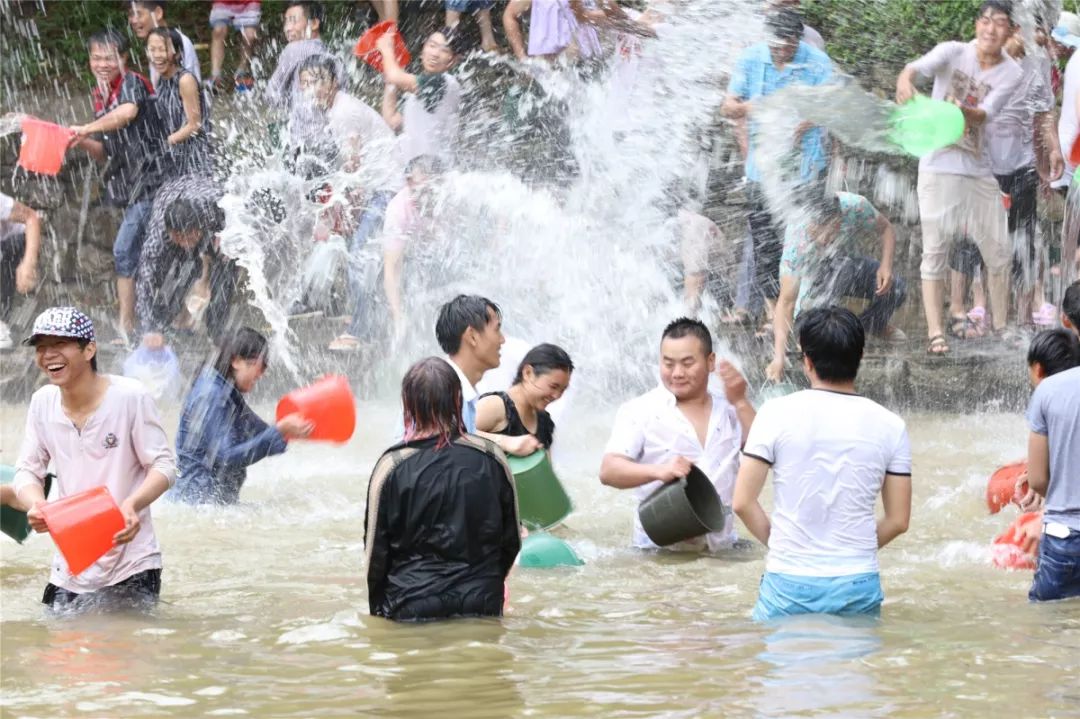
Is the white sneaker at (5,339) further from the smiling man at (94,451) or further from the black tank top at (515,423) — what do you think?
the smiling man at (94,451)

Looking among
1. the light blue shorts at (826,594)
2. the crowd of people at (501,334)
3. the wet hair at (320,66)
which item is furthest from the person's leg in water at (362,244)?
the light blue shorts at (826,594)

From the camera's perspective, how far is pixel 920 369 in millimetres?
11070

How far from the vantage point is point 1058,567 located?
5176 mm

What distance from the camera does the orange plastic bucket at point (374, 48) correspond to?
13.0 meters

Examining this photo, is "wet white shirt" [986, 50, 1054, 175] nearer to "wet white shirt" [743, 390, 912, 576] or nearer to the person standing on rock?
the person standing on rock

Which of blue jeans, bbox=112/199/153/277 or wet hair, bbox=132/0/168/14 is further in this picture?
wet hair, bbox=132/0/168/14

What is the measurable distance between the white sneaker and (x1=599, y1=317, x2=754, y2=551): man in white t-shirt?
794 centimetres

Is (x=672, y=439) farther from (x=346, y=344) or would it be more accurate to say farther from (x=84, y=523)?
(x=346, y=344)

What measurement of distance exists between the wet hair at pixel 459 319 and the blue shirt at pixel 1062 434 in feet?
6.78

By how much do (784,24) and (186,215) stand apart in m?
5.07

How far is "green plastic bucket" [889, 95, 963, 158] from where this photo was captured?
10.7 metres

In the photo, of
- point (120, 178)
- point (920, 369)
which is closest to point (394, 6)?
point (120, 178)

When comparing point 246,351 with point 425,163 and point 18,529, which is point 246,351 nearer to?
point 18,529

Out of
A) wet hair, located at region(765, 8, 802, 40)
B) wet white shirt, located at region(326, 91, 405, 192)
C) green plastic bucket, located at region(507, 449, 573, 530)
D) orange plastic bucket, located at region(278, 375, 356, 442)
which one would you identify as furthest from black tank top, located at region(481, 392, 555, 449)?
wet white shirt, located at region(326, 91, 405, 192)
